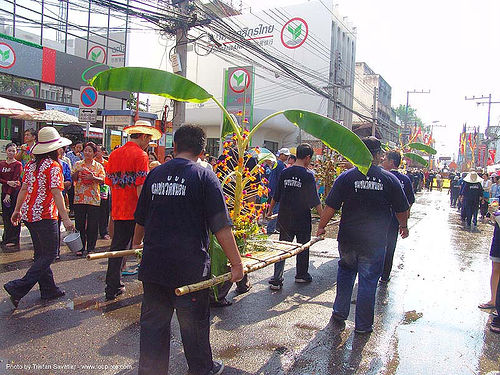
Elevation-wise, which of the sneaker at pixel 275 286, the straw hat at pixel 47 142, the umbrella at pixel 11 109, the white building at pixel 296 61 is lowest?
the sneaker at pixel 275 286

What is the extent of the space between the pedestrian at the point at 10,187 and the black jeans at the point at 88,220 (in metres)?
1.20

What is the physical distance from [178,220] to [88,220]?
4692 millimetres

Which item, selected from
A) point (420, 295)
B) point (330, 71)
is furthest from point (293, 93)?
point (420, 295)

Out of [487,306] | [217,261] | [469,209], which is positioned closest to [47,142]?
[217,261]

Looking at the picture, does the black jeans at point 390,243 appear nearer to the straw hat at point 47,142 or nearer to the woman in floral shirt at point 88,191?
the straw hat at point 47,142

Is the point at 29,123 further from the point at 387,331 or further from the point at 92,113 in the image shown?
the point at 387,331

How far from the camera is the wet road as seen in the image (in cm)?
354

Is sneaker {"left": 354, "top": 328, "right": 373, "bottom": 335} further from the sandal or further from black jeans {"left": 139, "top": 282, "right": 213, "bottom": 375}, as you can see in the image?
black jeans {"left": 139, "top": 282, "right": 213, "bottom": 375}

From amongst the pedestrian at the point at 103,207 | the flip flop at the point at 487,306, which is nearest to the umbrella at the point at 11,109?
the pedestrian at the point at 103,207

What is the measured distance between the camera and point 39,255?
455cm

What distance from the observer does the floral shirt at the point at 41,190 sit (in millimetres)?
4539

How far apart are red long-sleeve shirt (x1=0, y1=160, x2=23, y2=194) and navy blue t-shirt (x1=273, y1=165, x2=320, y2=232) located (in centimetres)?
479

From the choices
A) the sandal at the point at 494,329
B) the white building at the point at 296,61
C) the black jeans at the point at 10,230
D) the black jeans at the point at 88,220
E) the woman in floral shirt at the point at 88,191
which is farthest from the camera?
the white building at the point at 296,61

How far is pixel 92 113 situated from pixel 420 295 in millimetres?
8082
